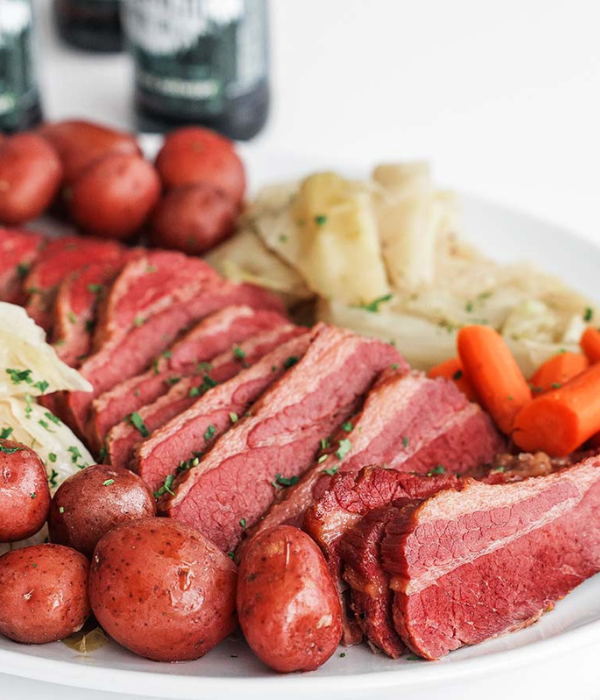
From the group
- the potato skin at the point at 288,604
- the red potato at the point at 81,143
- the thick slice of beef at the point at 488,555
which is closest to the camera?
the potato skin at the point at 288,604

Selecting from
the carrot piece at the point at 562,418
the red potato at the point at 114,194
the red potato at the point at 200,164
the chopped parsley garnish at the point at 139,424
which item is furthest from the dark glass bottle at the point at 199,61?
the carrot piece at the point at 562,418

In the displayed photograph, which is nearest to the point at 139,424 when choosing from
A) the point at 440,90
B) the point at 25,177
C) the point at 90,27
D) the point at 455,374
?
the point at 455,374

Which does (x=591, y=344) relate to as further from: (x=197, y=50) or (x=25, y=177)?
(x=197, y=50)

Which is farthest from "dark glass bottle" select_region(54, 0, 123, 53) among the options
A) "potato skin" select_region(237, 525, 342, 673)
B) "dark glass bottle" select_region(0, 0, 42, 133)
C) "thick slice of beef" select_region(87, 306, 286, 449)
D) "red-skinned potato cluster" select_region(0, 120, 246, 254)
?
"potato skin" select_region(237, 525, 342, 673)

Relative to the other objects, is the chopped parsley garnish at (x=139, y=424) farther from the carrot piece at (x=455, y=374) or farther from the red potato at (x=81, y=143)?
the red potato at (x=81, y=143)

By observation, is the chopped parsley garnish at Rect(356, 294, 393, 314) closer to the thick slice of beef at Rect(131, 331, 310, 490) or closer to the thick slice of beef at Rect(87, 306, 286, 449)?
the thick slice of beef at Rect(87, 306, 286, 449)

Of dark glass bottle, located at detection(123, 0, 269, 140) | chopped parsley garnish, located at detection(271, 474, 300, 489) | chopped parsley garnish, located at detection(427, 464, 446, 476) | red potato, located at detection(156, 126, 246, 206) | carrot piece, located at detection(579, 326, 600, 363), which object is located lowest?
chopped parsley garnish, located at detection(427, 464, 446, 476)

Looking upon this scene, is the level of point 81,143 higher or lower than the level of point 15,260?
higher
